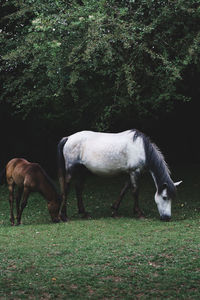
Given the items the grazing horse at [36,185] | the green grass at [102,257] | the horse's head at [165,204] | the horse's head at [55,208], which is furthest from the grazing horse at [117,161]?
the green grass at [102,257]

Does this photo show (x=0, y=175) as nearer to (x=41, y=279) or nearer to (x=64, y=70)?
(x=64, y=70)

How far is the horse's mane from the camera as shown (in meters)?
10.1

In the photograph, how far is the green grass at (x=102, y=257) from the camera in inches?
233

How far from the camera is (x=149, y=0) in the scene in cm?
1043

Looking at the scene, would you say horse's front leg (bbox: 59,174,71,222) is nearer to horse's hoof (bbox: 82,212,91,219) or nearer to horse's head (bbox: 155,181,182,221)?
horse's hoof (bbox: 82,212,91,219)

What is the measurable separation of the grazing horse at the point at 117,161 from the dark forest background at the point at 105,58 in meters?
1.07

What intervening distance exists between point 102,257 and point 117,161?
3962 millimetres

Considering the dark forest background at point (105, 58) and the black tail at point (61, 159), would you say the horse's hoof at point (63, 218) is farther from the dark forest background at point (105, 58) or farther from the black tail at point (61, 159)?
the dark forest background at point (105, 58)

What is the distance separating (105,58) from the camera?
10.1 metres

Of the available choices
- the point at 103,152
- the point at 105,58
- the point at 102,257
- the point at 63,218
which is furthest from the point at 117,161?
the point at 102,257

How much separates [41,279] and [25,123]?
11698mm

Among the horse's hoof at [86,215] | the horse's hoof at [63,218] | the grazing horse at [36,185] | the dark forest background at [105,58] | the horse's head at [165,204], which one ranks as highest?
the dark forest background at [105,58]

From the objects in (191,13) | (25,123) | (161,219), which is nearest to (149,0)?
(191,13)

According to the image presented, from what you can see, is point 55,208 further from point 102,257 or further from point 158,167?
point 102,257
